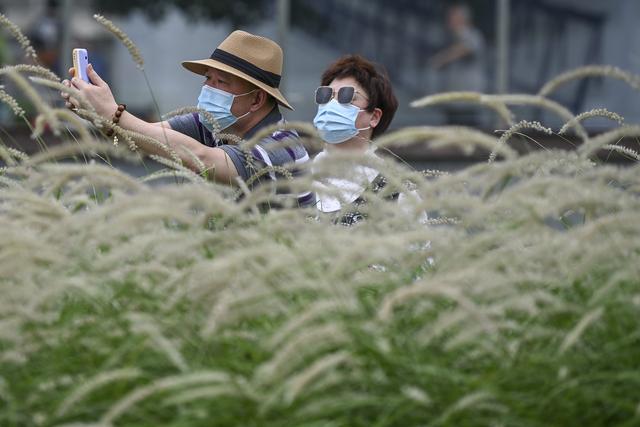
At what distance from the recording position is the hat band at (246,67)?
6.07 meters

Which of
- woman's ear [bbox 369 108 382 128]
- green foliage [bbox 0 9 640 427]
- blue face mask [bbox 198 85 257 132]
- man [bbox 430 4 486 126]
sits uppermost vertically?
green foliage [bbox 0 9 640 427]

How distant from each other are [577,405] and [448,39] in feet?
30.0

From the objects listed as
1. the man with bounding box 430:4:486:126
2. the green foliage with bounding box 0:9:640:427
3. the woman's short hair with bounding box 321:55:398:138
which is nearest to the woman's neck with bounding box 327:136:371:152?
the woman's short hair with bounding box 321:55:398:138

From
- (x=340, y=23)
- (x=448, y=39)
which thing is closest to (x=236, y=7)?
(x=340, y=23)

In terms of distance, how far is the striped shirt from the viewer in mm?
5570

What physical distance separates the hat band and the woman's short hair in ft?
1.14

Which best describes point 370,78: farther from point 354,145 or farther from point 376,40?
point 376,40

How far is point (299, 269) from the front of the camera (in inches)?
130

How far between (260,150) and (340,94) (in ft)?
2.43

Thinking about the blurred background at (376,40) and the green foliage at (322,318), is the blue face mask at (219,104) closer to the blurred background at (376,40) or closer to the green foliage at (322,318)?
the green foliage at (322,318)

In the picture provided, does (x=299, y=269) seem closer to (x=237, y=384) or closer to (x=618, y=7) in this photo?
(x=237, y=384)

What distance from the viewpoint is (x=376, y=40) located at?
39.2ft

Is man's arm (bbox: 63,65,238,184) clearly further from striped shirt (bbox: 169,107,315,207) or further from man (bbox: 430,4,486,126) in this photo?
man (bbox: 430,4,486,126)

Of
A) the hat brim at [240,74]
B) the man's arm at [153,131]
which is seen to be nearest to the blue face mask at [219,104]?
the hat brim at [240,74]
